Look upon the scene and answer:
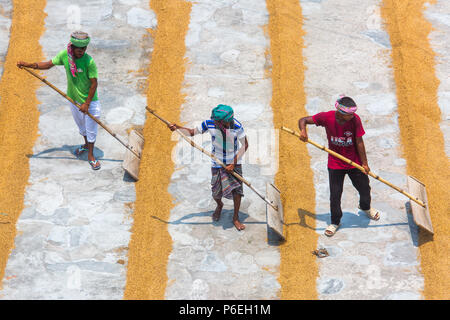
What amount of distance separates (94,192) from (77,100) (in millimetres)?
1195

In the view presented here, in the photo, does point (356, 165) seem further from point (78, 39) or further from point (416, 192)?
point (78, 39)

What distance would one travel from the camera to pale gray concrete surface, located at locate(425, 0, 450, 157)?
375 inches

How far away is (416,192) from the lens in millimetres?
8180

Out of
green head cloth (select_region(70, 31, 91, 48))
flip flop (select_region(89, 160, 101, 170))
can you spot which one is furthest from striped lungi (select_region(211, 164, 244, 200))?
green head cloth (select_region(70, 31, 91, 48))

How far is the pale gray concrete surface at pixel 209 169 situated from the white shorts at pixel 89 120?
3.76 feet

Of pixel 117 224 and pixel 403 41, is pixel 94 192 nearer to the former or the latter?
pixel 117 224

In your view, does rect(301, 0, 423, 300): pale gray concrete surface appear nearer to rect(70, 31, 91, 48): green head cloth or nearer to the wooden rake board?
the wooden rake board

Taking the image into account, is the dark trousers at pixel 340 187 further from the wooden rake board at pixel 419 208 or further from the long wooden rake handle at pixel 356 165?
the wooden rake board at pixel 419 208

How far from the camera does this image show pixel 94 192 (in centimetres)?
867

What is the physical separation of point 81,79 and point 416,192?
4345 mm

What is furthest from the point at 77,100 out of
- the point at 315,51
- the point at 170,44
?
the point at 315,51

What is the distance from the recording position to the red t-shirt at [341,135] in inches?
296

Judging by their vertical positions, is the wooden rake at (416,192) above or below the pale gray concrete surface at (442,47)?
below

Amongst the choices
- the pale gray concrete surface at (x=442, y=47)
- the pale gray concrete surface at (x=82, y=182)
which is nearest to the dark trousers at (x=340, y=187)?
the pale gray concrete surface at (x=442, y=47)
